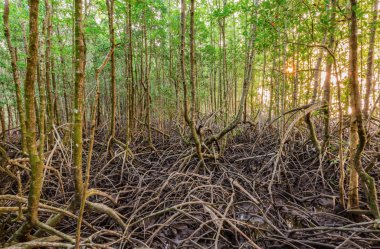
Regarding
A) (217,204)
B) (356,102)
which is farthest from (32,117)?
(356,102)

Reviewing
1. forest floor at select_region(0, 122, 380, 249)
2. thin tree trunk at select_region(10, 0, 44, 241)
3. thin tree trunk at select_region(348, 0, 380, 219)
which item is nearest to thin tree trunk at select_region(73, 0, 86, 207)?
thin tree trunk at select_region(10, 0, 44, 241)

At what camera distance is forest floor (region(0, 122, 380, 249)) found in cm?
177

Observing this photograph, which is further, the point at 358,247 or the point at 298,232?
the point at 298,232

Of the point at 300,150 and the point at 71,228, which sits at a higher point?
the point at 300,150

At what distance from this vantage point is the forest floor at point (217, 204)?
177cm

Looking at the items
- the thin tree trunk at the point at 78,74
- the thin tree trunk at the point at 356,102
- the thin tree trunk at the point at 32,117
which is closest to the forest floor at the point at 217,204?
the thin tree trunk at the point at 356,102

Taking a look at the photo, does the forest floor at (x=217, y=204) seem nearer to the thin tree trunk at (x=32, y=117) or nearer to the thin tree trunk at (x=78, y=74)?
the thin tree trunk at (x=32, y=117)

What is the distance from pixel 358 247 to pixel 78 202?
6.51 ft

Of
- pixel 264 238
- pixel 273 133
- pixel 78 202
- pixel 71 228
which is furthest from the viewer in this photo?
pixel 273 133

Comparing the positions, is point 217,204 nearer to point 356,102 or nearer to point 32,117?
point 356,102

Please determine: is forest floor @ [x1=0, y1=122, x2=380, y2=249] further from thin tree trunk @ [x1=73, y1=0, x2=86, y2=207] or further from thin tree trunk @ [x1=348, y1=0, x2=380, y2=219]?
thin tree trunk @ [x1=73, y1=0, x2=86, y2=207]

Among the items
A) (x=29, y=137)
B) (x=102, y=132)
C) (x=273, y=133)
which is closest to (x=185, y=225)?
(x=29, y=137)

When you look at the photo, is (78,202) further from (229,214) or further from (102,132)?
(102,132)

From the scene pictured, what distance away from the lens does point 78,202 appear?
5.32 feet
